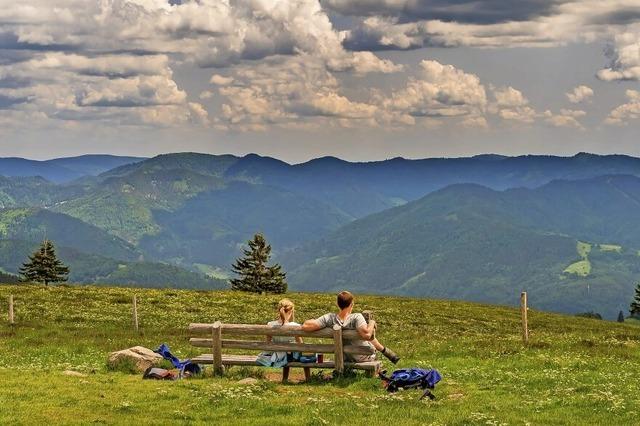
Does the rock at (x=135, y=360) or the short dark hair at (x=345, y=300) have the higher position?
the short dark hair at (x=345, y=300)

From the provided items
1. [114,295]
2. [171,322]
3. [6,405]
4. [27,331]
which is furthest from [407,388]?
[114,295]

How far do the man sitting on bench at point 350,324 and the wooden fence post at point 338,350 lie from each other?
12.1 inches

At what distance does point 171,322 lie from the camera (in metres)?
55.9

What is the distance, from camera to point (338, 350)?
22703mm

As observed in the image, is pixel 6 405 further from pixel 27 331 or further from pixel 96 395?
pixel 27 331

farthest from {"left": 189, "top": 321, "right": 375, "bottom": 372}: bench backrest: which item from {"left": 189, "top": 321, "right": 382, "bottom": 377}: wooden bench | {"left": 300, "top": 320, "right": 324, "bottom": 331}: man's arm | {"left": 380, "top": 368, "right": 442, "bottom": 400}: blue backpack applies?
{"left": 380, "top": 368, "right": 442, "bottom": 400}: blue backpack

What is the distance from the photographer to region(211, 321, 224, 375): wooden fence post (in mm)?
24000

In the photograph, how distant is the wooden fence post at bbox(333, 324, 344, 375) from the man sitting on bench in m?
0.31

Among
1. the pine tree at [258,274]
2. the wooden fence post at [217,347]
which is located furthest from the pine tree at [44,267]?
the wooden fence post at [217,347]

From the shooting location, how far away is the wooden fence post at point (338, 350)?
22.5 meters

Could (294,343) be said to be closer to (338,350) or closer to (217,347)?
(338,350)

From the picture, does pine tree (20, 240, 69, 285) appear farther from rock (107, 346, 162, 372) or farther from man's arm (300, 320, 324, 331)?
man's arm (300, 320, 324, 331)

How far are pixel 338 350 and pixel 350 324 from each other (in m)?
0.83

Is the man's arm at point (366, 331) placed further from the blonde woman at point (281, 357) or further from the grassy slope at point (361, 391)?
the blonde woman at point (281, 357)
